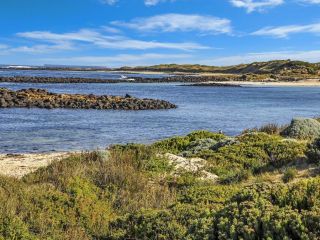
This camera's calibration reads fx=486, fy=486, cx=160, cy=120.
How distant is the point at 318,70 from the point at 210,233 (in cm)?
13579

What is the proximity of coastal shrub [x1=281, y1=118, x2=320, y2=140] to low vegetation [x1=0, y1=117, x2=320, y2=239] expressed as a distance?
311 cm

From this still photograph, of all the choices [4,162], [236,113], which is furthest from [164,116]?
[4,162]

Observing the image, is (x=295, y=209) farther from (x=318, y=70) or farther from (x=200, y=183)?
(x=318, y=70)

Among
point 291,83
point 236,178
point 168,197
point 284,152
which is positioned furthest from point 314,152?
point 291,83

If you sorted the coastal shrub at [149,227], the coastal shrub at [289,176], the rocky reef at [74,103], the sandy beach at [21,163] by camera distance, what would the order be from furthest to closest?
the rocky reef at [74,103] < the sandy beach at [21,163] < the coastal shrub at [289,176] < the coastal shrub at [149,227]

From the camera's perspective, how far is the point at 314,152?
12.9 m

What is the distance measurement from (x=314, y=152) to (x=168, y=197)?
5.20 meters

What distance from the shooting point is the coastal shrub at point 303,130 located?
1897 centimetres

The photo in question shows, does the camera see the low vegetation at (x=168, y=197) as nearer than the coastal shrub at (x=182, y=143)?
Yes

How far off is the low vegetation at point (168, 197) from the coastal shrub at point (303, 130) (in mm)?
3110

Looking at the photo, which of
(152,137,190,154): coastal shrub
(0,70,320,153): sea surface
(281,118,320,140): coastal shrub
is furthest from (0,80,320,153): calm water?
(281,118,320,140): coastal shrub

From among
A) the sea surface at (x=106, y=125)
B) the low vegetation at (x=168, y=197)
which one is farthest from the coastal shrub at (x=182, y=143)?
the sea surface at (x=106, y=125)

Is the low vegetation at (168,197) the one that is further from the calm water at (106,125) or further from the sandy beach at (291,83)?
the sandy beach at (291,83)

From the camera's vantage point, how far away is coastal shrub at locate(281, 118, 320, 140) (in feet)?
62.2
